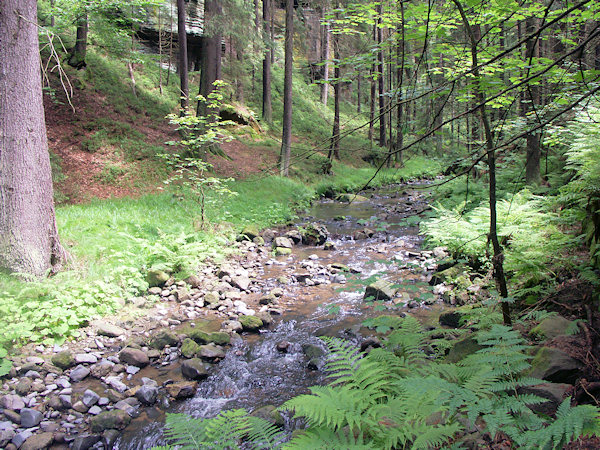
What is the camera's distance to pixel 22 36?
19.1 feet

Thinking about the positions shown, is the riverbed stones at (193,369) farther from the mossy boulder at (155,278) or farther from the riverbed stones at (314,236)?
the riverbed stones at (314,236)

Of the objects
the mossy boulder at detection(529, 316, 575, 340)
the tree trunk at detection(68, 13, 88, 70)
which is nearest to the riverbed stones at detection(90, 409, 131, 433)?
the mossy boulder at detection(529, 316, 575, 340)

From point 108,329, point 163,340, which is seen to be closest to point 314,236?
point 163,340

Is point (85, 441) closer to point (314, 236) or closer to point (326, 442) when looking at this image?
point (326, 442)

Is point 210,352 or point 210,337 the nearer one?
point 210,352

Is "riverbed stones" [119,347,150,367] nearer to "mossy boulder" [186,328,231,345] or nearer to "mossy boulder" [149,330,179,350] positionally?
"mossy boulder" [149,330,179,350]

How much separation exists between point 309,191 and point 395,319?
12647 mm

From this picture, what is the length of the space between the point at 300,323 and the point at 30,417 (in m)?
3.54

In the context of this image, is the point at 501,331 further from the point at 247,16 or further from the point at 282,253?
the point at 247,16

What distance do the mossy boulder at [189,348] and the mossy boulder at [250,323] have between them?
84 centimetres

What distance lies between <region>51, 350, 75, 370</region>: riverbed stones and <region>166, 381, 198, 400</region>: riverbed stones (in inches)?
53.1

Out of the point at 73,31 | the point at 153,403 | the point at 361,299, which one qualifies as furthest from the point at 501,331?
the point at 73,31

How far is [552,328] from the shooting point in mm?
3482

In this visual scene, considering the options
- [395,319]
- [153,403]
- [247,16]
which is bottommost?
[153,403]
